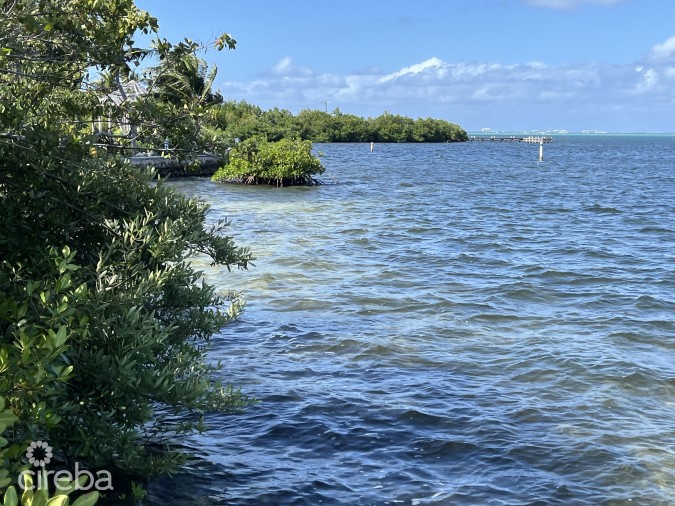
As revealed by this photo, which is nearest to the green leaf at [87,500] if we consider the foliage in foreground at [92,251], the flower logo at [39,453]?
the foliage in foreground at [92,251]

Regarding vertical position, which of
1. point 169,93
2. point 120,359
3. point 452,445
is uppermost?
point 169,93

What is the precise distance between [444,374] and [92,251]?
5.74m

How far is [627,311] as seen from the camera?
1454cm

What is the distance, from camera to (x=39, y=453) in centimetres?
539

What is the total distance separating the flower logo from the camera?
185 inches

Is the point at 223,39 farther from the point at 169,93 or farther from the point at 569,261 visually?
the point at 569,261

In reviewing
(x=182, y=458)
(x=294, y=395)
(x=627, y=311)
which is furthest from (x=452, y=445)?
(x=627, y=311)

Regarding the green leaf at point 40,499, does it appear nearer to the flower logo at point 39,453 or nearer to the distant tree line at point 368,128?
the flower logo at point 39,453

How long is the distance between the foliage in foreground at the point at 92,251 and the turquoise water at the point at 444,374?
52.9 inches

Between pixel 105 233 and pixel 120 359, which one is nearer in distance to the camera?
pixel 120 359

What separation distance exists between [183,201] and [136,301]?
1.34 m

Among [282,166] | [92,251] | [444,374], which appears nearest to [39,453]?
[92,251]

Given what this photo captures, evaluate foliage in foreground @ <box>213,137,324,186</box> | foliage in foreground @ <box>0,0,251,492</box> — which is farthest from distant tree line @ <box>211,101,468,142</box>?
foliage in foreground @ <box>0,0,251,492</box>

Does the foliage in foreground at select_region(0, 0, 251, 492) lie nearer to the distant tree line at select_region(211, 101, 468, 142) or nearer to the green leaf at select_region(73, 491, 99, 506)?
the green leaf at select_region(73, 491, 99, 506)
